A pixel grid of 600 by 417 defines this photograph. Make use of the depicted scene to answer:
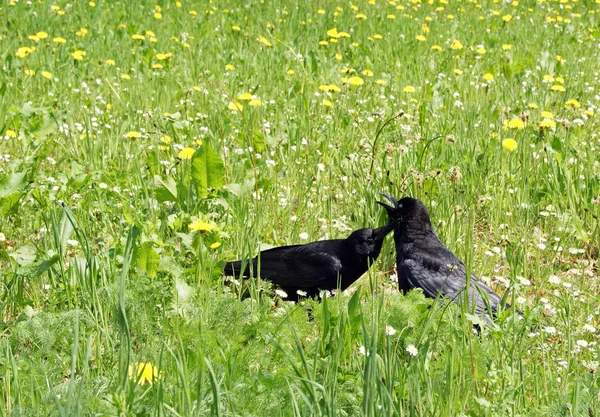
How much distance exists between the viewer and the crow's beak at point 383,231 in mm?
4309

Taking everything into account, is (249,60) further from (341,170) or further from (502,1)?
(502,1)

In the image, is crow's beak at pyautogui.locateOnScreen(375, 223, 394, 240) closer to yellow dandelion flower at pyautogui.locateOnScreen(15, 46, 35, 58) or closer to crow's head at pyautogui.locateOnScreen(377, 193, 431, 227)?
crow's head at pyautogui.locateOnScreen(377, 193, 431, 227)

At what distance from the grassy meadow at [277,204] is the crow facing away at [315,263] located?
15 cm

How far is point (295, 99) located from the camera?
255 inches

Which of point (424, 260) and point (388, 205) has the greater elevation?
point (388, 205)

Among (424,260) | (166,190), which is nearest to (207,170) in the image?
(166,190)

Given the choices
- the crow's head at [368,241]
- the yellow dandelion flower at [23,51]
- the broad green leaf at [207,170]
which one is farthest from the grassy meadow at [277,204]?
the crow's head at [368,241]

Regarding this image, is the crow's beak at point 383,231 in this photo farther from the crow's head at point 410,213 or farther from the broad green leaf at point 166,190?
the broad green leaf at point 166,190

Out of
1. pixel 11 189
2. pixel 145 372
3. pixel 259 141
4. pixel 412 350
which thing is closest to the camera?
pixel 145 372

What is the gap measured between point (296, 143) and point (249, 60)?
89.1 inches

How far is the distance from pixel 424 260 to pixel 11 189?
1.96m

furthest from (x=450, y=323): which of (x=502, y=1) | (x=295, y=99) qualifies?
(x=502, y=1)

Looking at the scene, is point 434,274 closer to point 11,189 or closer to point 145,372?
point 145,372

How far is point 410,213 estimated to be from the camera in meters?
4.41
